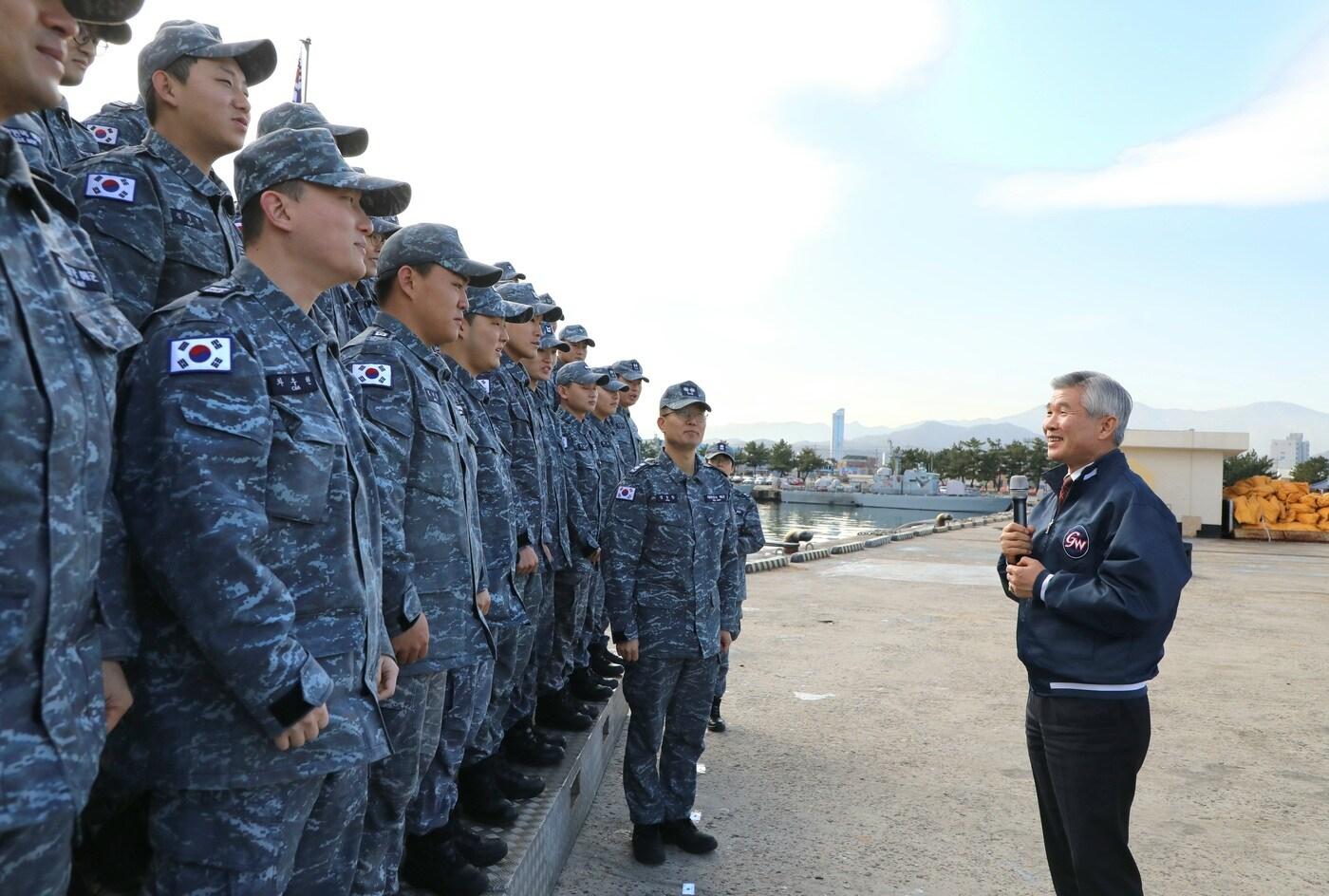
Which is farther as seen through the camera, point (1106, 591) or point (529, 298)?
point (529, 298)

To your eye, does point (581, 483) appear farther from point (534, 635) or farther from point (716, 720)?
point (716, 720)

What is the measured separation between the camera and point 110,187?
225 cm

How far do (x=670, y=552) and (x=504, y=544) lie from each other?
824 millimetres

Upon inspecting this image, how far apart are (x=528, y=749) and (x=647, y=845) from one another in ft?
2.34

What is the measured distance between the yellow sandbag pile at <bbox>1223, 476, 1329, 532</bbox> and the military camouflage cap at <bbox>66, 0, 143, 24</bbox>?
986 inches

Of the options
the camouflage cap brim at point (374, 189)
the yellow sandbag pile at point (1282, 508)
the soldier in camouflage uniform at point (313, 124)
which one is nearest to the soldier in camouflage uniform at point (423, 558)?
the soldier in camouflage uniform at point (313, 124)

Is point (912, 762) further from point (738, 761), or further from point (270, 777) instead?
point (270, 777)

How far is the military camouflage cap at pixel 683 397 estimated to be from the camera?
13.3 ft

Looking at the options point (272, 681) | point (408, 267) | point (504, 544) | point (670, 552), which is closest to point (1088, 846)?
point (670, 552)

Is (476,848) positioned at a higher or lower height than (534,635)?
lower

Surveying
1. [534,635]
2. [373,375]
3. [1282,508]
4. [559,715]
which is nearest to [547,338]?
[534,635]

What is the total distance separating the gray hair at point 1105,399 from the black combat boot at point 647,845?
8.00 ft

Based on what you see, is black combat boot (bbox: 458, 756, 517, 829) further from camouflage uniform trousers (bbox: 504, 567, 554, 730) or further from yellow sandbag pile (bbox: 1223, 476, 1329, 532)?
yellow sandbag pile (bbox: 1223, 476, 1329, 532)

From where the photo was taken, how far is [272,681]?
159cm
